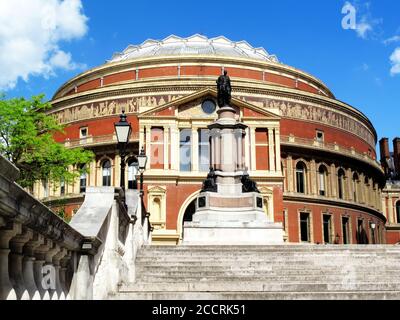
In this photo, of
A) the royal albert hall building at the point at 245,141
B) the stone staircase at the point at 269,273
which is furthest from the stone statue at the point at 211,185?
the royal albert hall building at the point at 245,141

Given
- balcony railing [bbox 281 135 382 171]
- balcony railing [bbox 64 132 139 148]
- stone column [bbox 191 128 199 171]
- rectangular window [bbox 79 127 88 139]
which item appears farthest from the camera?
rectangular window [bbox 79 127 88 139]

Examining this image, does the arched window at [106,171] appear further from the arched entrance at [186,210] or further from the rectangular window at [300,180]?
the rectangular window at [300,180]

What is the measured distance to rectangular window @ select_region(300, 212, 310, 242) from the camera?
49.7 meters

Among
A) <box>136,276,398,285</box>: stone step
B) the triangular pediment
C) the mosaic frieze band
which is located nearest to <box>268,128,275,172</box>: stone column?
the triangular pediment

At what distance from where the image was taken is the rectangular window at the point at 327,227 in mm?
51062

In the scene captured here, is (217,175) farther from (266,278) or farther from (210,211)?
(266,278)

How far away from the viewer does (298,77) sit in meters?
59.1

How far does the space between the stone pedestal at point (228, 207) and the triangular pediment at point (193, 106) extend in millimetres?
14246

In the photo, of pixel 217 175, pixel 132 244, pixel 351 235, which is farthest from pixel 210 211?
pixel 351 235

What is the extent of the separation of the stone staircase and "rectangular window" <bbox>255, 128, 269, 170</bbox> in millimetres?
25042

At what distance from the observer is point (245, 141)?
42719 millimetres

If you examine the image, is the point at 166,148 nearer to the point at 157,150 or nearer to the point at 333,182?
the point at 157,150

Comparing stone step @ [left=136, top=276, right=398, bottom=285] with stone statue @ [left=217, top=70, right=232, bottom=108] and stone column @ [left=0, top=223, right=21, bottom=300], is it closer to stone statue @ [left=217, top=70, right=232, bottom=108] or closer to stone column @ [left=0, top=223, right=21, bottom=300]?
stone column @ [left=0, top=223, right=21, bottom=300]

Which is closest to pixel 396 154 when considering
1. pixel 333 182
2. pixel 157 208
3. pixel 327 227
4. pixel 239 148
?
pixel 333 182
